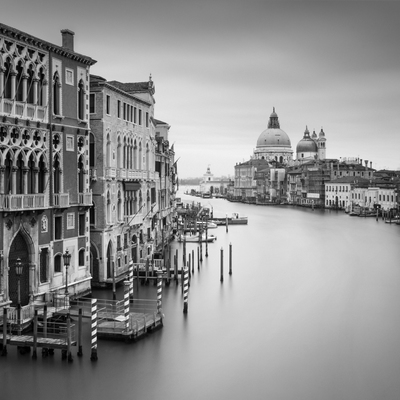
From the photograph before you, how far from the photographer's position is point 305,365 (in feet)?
40.0

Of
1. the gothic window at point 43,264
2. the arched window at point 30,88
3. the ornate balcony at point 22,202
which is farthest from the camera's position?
the gothic window at point 43,264

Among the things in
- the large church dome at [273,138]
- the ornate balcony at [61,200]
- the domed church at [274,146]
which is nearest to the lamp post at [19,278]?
the ornate balcony at [61,200]

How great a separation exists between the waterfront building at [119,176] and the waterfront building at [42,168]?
5.15 ft

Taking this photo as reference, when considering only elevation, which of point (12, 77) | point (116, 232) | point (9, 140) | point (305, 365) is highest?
point (12, 77)

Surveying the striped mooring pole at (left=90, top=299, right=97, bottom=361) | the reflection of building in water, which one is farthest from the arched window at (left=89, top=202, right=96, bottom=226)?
the reflection of building in water

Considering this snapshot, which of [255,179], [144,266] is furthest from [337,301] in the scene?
[255,179]

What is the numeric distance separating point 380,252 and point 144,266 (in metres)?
15.5

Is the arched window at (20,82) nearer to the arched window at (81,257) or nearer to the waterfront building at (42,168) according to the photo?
the waterfront building at (42,168)

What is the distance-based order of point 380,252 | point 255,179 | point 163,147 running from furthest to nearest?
1. point 255,179
2. point 380,252
3. point 163,147

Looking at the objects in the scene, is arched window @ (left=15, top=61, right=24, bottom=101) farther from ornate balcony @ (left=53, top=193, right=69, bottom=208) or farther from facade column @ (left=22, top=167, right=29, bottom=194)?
ornate balcony @ (left=53, top=193, right=69, bottom=208)

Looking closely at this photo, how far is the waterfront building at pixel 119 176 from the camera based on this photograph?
17719 millimetres

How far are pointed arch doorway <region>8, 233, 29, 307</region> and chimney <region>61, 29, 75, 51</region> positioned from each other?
17.4 feet

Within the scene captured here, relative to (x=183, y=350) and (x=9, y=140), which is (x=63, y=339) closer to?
(x=183, y=350)

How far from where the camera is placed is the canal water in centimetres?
1079
